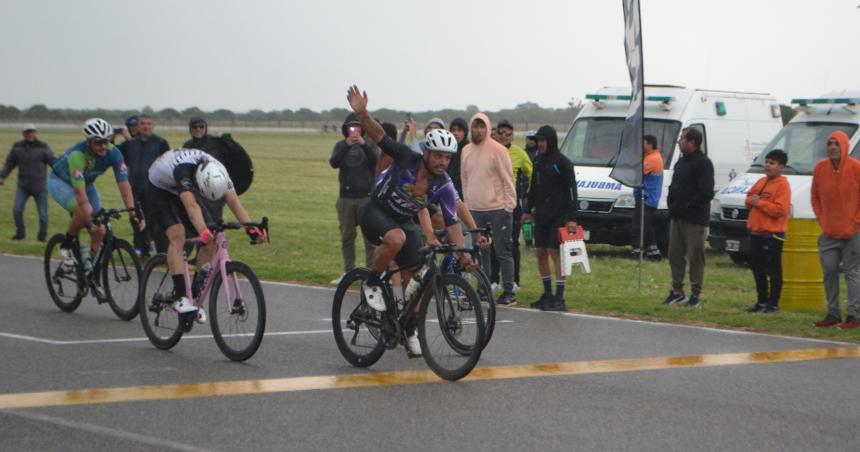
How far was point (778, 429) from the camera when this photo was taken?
7.18 meters

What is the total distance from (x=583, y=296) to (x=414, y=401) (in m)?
6.26

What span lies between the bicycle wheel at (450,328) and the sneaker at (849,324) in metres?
4.55

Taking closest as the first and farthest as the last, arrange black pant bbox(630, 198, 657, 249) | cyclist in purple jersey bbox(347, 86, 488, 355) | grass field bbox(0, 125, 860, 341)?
cyclist in purple jersey bbox(347, 86, 488, 355), grass field bbox(0, 125, 860, 341), black pant bbox(630, 198, 657, 249)

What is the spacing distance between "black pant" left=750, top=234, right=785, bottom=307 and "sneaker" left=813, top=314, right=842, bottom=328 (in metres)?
1.22

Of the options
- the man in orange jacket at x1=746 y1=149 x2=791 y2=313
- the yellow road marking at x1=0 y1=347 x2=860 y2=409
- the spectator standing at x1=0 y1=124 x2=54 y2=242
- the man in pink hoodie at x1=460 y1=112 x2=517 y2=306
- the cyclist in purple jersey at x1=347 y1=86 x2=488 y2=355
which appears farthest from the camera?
the spectator standing at x1=0 y1=124 x2=54 y2=242

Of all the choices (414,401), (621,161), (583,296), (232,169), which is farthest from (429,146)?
(621,161)

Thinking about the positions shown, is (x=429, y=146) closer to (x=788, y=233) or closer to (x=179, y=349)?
(x=179, y=349)

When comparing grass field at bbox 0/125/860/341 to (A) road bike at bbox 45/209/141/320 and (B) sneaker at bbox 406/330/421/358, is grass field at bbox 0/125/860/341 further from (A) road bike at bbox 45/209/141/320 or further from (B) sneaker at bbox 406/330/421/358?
(B) sneaker at bbox 406/330/421/358

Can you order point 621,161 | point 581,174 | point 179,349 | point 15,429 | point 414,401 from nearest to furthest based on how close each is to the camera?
point 15,429, point 414,401, point 179,349, point 621,161, point 581,174

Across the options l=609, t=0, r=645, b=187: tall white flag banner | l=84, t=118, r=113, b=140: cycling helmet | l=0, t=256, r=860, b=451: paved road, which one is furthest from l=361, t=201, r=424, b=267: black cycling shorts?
l=609, t=0, r=645, b=187: tall white flag banner

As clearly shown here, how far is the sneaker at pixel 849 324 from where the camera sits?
11469mm

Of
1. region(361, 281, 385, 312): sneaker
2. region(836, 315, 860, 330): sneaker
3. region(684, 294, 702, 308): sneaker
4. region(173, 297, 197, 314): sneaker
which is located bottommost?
region(684, 294, 702, 308): sneaker

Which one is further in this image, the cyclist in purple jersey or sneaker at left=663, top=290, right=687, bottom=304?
sneaker at left=663, top=290, right=687, bottom=304

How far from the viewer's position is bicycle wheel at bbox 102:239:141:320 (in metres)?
11.6
